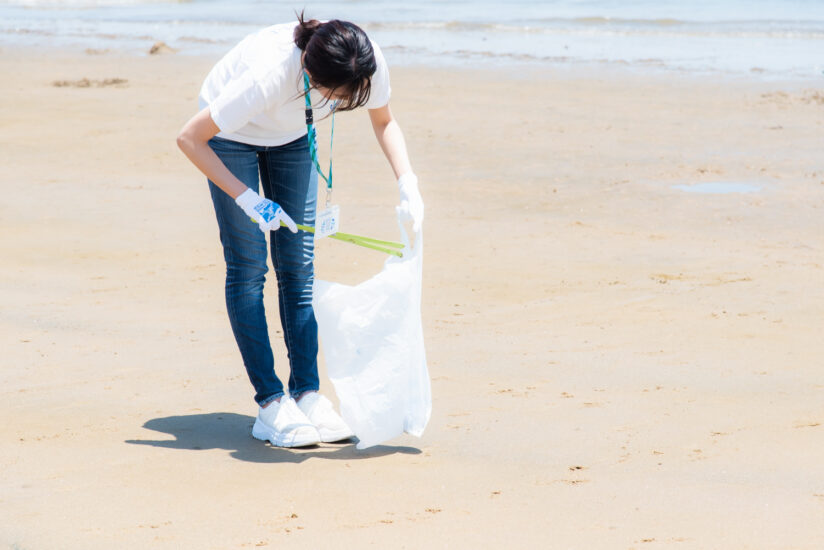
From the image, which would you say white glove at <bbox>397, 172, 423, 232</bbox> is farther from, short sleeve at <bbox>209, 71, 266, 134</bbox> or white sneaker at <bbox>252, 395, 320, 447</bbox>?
white sneaker at <bbox>252, 395, 320, 447</bbox>

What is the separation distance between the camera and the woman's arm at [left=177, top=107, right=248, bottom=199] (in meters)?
2.78

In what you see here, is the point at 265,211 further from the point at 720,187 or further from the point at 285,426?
the point at 720,187

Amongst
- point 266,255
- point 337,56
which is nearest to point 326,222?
point 266,255

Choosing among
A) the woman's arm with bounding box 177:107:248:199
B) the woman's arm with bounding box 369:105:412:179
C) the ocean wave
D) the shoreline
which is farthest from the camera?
the ocean wave

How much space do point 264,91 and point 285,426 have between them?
104 cm

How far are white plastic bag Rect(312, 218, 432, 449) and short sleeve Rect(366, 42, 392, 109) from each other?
1.36 feet

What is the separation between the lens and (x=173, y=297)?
4734 millimetres

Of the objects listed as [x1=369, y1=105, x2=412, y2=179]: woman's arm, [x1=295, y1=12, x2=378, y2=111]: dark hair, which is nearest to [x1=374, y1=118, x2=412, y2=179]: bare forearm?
[x1=369, y1=105, x2=412, y2=179]: woman's arm

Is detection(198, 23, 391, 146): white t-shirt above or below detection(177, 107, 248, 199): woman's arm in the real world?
above

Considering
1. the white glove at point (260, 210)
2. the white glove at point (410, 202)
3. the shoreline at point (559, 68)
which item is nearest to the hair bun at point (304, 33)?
the white glove at point (260, 210)

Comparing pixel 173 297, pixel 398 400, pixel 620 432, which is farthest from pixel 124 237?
pixel 620 432

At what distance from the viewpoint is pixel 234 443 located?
3084mm

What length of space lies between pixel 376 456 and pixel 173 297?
6.82 ft

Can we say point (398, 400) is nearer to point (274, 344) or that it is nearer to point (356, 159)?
point (274, 344)
